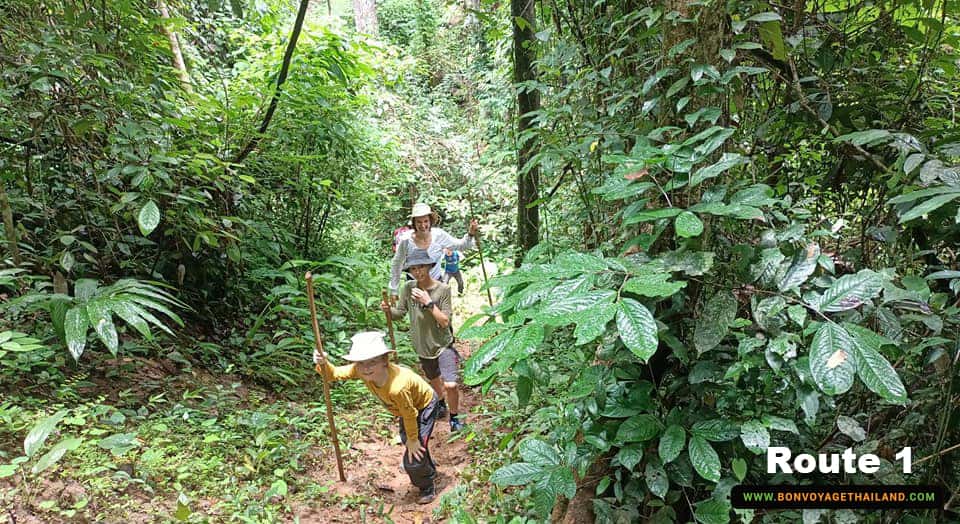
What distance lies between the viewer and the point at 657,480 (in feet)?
→ 6.50

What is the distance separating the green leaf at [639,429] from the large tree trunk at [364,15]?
47.9 feet

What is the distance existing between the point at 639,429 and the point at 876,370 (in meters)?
0.86

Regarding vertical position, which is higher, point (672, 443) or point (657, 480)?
point (672, 443)

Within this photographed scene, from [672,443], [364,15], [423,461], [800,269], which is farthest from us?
[364,15]

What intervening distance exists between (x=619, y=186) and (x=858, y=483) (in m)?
1.42

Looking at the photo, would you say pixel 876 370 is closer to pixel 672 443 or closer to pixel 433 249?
pixel 672 443

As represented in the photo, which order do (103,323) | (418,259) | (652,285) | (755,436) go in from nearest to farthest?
(652,285) < (755,436) < (103,323) < (418,259)

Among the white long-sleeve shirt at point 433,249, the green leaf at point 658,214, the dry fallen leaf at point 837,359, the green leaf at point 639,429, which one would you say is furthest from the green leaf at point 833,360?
the white long-sleeve shirt at point 433,249

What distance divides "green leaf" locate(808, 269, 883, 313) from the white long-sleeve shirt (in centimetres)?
360


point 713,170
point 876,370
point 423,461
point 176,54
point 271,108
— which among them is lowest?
point 423,461

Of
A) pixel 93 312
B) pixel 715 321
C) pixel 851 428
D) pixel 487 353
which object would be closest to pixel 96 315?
pixel 93 312

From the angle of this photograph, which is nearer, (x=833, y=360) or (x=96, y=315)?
(x=833, y=360)

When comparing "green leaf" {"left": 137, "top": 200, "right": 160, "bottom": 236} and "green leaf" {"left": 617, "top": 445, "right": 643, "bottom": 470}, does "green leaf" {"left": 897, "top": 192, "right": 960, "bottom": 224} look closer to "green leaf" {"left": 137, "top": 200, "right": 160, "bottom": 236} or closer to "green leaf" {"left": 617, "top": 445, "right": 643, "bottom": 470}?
"green leaf" {"left": 617, "top": 445, "right": 643, "bottom": 470}

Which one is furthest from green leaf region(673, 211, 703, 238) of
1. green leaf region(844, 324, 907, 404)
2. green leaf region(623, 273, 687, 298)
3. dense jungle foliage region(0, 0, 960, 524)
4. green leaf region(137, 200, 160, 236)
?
green leaf region(137, 200, 160, 236)
